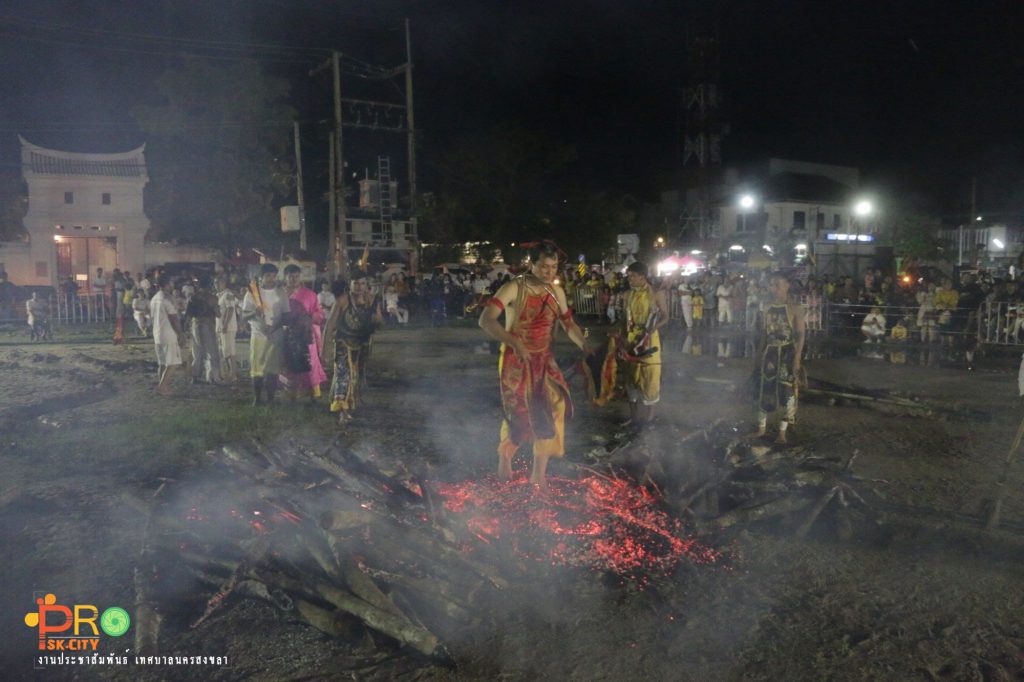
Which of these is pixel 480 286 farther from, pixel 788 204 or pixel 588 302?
pixel 788 204

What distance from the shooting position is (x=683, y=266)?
36.0m

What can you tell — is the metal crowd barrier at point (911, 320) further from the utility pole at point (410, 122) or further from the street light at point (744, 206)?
the street light at point (744, 206)

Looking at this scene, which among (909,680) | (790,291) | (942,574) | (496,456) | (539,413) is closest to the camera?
(909,680)

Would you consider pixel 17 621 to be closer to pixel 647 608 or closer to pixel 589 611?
pixel 589 611

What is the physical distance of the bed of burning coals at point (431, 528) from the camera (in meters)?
4.59

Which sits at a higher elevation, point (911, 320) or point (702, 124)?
point (702, 124)

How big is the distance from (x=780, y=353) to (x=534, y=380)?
3.34m

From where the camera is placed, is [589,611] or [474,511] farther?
[474,511]

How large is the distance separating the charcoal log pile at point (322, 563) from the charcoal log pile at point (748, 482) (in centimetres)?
197

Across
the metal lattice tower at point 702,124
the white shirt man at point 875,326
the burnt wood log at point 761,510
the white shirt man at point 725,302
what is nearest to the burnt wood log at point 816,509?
the burnt wood log at point 761,510

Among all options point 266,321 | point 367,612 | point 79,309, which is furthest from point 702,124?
point 367,612

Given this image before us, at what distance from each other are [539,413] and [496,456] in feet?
5.53

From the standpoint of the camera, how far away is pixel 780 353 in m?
8.55

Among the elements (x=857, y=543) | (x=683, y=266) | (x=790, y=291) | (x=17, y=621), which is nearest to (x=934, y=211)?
(x=683, y=266)
